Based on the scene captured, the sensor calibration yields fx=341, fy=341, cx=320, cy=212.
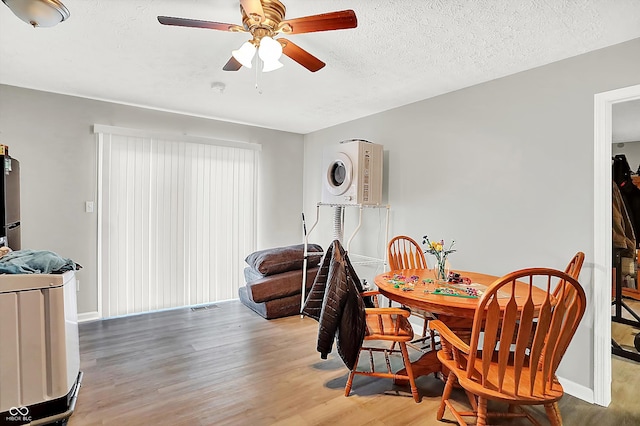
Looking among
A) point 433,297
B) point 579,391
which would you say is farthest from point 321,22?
point 579,391

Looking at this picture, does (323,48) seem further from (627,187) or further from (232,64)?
(627,187)

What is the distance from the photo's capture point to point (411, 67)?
2.61 m

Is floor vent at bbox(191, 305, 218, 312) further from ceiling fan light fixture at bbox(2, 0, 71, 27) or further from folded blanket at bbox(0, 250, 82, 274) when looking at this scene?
ceiling fan light fixture at bbox(2, 0, 71, 27)

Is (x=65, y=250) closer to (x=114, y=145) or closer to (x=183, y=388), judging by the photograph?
(x=114, y=145)

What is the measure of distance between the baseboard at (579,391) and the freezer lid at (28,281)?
10.6ft

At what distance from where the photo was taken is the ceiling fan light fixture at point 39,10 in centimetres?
149

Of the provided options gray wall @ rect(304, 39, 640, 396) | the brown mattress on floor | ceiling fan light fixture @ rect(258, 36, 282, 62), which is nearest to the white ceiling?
gray wall @ rect(304, 39, 640, 396)

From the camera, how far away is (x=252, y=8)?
1520mm

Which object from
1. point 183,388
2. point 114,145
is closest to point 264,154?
point 114,145

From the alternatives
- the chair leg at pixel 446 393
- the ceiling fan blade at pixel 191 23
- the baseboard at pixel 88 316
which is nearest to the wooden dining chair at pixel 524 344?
the chair leg at pixel 446 393

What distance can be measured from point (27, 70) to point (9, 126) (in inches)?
28.5

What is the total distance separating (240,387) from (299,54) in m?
2.17

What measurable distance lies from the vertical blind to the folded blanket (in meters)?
1.77

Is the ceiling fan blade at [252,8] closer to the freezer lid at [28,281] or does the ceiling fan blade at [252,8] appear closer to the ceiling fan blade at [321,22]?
the ceiling fan blade at [321,22]
